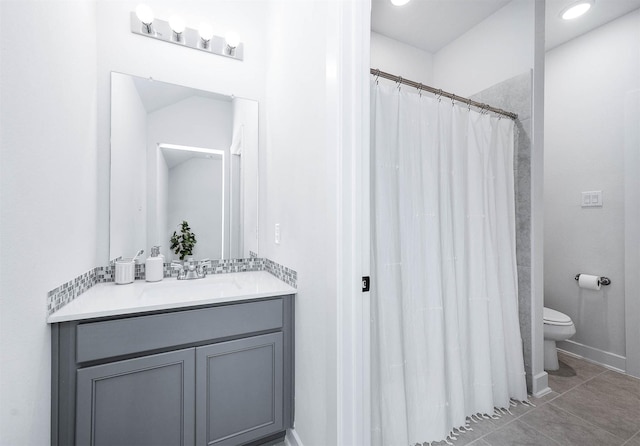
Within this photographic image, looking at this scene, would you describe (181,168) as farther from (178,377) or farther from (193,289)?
(178,377)

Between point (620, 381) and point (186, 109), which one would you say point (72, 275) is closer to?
point (186, 109)

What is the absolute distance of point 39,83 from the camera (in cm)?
98

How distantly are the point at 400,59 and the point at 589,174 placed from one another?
1.92 meters

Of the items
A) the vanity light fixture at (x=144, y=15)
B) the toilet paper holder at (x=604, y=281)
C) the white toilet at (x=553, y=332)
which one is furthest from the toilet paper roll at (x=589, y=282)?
the vanity light fixture at (x=144, y=15)

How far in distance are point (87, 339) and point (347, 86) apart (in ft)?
4.58

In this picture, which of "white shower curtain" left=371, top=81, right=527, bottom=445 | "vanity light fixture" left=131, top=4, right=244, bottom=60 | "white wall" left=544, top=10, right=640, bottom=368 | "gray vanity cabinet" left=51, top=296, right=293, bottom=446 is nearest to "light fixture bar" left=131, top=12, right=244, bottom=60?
"vanity light fixture" left=131, top=4, right=244, bottom=60

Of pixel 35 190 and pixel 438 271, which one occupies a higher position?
pixel 35 190

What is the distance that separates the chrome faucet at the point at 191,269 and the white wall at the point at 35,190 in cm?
48

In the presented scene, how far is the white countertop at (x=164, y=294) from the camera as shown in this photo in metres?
1.10

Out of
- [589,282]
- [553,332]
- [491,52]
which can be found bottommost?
[553,332]

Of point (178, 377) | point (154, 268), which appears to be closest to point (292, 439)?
point (178, 377)

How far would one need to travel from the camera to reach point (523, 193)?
192 cm

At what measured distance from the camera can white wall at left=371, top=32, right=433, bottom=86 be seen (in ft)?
7.72

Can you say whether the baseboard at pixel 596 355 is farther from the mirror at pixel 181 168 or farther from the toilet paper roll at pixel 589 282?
the mirror at pixel 181 168
